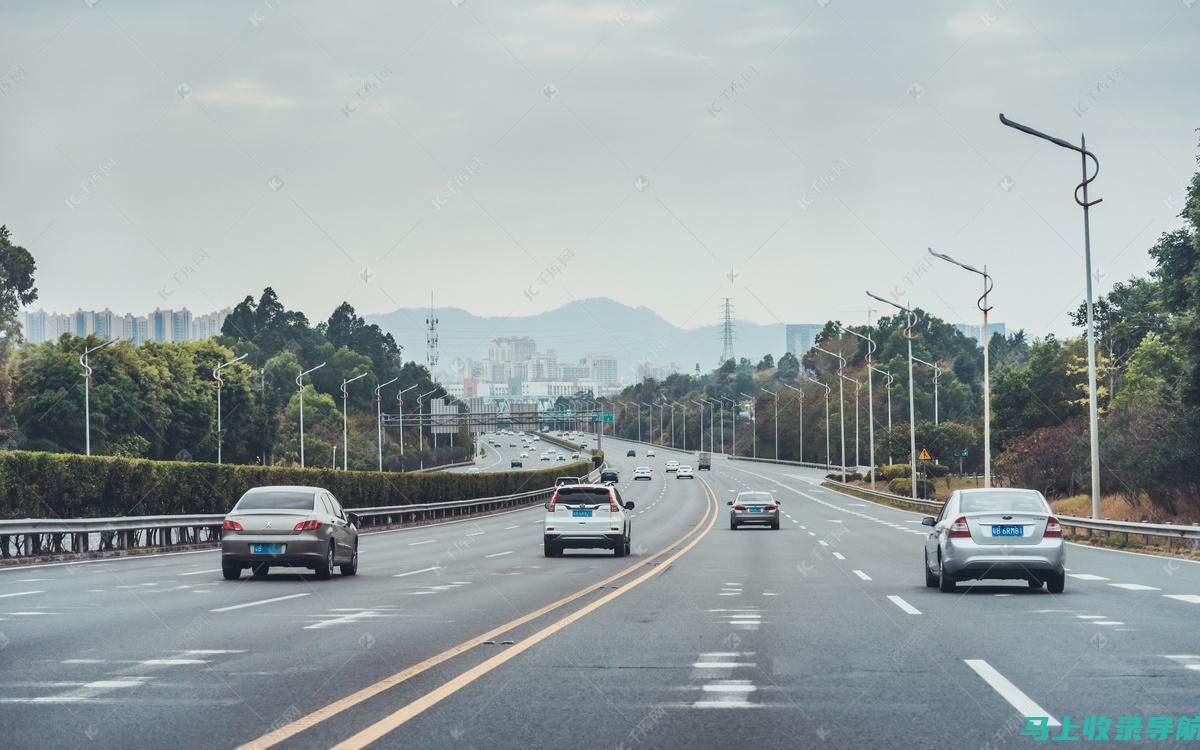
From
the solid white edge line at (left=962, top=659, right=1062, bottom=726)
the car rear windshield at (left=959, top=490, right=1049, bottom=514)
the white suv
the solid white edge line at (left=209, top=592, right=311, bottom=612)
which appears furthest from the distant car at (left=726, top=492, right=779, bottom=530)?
the solid white edge line at (left=962, top=659, right=1062, bottom=726)

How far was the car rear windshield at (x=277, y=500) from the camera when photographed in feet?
73.8

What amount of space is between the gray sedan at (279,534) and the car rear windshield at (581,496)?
8570 mm

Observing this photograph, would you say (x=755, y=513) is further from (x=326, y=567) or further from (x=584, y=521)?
(x=326, y=567)

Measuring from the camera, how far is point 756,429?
18788 cm

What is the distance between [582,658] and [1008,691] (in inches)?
140

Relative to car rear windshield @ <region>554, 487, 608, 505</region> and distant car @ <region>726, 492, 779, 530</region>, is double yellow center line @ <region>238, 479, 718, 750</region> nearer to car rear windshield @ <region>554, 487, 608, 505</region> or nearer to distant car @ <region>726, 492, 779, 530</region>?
car rear windshield @ <region>554, 487, 608, 505</region>

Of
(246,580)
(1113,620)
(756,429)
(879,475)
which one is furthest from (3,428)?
(756,429)

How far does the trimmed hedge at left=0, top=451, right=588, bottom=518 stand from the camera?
101 ft

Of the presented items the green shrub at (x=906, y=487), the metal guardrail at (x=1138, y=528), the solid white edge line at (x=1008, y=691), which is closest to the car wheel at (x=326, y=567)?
the metal guardrail at (x=1138, y=528)

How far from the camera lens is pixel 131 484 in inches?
1404

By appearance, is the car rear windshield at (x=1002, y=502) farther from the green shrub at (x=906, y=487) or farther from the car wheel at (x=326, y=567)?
the green shrub at (x=906, y=487)

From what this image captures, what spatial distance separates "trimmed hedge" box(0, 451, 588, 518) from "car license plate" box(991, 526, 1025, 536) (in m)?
21.4

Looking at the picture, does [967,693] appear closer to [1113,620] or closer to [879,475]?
[1113,620]

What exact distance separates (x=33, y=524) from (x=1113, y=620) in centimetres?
2128
